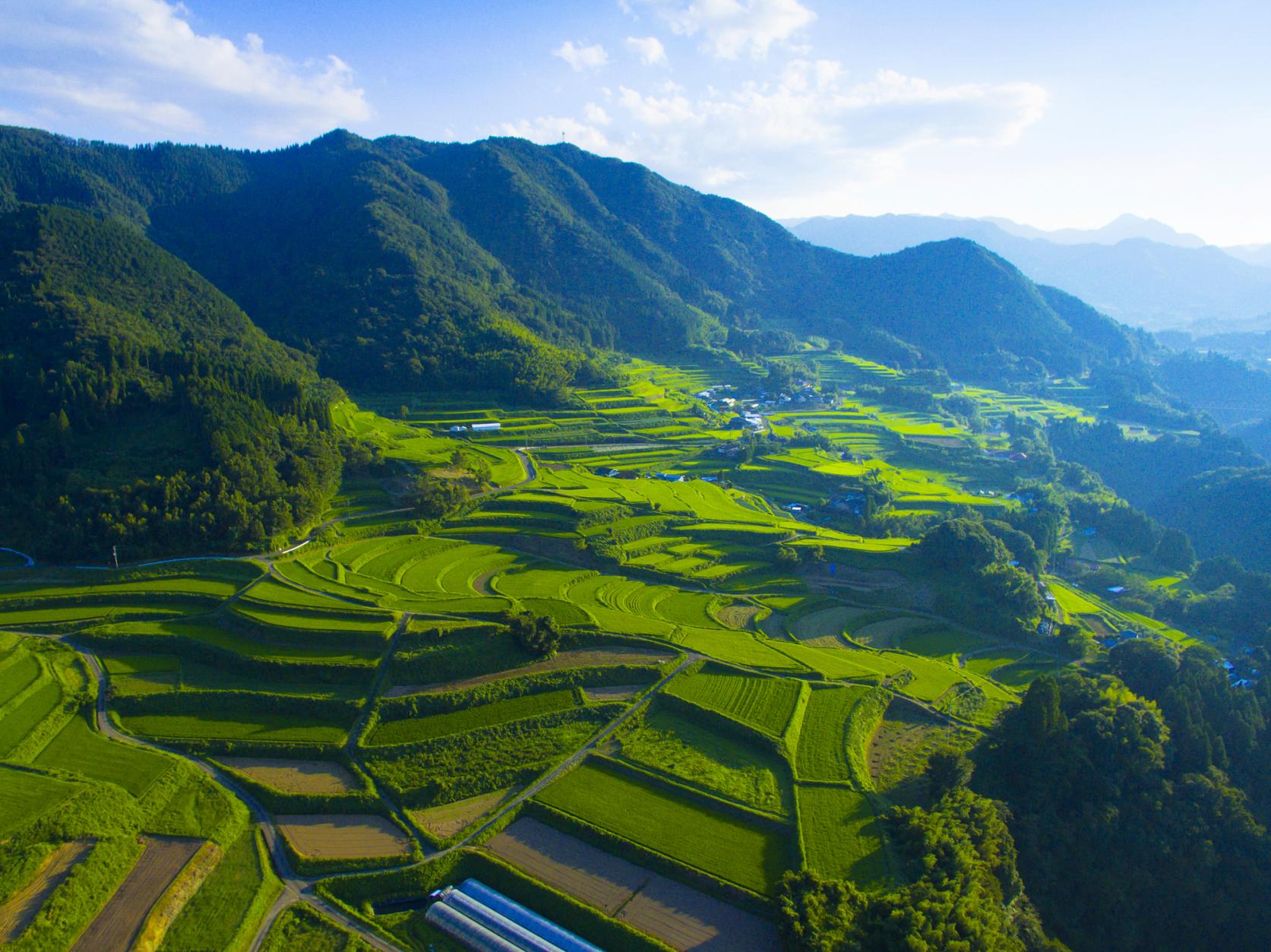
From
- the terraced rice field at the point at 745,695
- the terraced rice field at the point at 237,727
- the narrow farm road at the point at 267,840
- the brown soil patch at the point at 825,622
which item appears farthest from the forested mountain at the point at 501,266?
the terraced rice field at the point at 237,727

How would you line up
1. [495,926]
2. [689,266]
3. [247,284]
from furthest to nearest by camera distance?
[689,266]
[247,284]
[495,926]

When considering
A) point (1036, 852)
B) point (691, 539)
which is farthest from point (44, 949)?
point (691, 539)

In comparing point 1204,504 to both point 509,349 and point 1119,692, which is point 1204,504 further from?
point 509,349

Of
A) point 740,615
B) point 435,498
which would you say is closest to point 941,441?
point 740,615

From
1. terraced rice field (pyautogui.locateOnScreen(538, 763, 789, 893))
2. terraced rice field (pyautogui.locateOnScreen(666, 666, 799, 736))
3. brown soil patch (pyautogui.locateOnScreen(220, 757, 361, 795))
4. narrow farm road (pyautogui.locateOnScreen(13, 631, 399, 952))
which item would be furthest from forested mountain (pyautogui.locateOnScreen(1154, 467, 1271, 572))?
narrow farm road (pyautogui.locateOnScreen(13, 631, 399, 952))

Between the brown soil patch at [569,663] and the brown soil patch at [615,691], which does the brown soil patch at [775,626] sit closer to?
the brown soil patch at [569,663]
